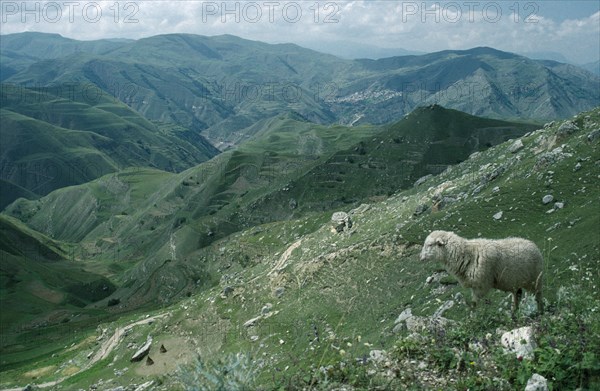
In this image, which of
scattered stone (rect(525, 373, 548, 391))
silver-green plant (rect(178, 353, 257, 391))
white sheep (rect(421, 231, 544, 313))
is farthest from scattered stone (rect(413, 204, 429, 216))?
silver-green plant (rect(178, 353, 257, 391))

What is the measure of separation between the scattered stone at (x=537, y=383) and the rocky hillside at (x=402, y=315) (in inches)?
1.5

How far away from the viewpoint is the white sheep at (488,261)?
596 inches

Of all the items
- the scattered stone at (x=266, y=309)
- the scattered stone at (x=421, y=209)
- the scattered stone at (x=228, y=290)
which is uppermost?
the scattered stone at (x=421, y=209)

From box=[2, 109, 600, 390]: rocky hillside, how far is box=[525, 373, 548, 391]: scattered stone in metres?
0.04

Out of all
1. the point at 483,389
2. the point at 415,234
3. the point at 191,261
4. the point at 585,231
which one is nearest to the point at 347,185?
the point at 191,261

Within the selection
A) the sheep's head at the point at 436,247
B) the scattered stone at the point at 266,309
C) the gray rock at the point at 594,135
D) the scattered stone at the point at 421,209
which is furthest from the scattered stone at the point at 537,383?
the scattered stone at the point at 421,209

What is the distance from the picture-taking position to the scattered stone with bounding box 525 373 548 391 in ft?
25.4

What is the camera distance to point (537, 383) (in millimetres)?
7832

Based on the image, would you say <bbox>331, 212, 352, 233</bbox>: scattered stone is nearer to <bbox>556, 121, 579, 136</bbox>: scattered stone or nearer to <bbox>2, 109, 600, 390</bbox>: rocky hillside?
<bbox>2, 109, 600, 390</bbox>: rocky hillside

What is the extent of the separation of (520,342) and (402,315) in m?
14.1

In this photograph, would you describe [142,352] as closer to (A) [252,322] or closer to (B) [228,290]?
(B) [228,290]

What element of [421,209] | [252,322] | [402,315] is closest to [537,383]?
[402,315]

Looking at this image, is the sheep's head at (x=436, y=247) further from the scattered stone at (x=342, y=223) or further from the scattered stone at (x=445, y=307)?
the scattered stone at (x=342, y=223)

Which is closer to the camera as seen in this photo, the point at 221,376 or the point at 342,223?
the point at 221,376
